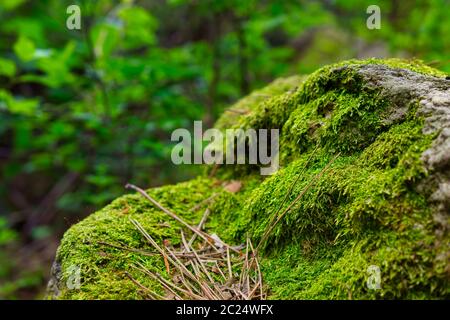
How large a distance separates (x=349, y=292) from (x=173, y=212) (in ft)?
3.30

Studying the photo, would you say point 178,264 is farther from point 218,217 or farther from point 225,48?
point 225,48

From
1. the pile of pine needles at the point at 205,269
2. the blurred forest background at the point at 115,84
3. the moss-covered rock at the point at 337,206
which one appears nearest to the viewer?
the moss-covered rock at the point at 337,206

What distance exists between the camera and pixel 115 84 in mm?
4523

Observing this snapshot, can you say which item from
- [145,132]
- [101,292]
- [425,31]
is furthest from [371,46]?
[101,292]

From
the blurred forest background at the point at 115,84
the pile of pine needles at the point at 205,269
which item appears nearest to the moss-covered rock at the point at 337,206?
the pile of pine needles at the point at 205,269

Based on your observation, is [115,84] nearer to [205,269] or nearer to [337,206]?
[205,269]

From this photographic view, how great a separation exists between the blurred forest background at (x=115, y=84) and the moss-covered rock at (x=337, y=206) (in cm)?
90

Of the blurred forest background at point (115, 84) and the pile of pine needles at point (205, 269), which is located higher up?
the blurred forest background at point (115, 84)

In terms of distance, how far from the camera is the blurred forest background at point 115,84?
3.95 m

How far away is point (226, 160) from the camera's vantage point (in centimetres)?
239

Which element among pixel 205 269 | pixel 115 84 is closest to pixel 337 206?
pixel 205 269

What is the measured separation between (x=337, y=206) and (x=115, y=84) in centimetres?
356

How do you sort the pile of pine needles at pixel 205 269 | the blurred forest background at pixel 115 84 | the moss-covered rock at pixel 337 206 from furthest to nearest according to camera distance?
1. the blurred forest background at pixel 115 84
2. the pile of pine needles at pixel 205 269
3. the moss-covered rock at pixel 337 206

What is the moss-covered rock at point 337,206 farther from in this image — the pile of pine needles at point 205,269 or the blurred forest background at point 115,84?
the blurred forest background at point 115,84
